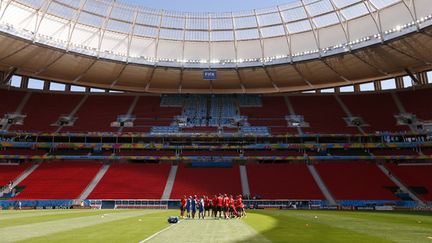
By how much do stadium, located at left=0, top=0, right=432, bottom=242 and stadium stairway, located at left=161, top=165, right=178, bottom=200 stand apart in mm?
245

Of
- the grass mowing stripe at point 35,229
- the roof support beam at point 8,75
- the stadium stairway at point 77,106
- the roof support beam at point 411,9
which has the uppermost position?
the roof support beam at point 411,9

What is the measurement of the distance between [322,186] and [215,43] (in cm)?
2336

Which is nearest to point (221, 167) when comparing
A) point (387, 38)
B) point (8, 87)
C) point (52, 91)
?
point (387, 38)

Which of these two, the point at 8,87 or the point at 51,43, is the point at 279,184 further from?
the point at 8,87

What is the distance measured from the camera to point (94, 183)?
38.9 meters

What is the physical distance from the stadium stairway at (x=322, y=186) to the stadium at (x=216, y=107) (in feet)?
1.09

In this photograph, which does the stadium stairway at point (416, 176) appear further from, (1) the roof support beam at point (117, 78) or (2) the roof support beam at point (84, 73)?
(2) the roof support beam at point (84, 73)

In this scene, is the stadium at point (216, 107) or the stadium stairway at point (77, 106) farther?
the stadium stairway at point (77, 106)

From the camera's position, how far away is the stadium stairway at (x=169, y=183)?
120ft

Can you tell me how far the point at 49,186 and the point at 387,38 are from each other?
130 feet

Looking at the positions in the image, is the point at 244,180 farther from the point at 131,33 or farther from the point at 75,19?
the point at 75,19

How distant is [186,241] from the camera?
1009cm

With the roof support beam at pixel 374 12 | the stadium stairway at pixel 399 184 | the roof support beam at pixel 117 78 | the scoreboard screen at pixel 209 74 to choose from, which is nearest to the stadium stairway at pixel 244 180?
the scoreboard screen at pixel 209 74

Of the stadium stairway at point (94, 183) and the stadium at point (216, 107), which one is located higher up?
the stadium at point (216, 107)
